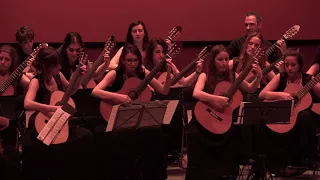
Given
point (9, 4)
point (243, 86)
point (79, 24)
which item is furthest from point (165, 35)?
point (243, 86)

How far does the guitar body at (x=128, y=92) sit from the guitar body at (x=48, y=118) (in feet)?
1.62

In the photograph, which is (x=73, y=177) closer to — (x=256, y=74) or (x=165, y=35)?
(x=256, y=74)

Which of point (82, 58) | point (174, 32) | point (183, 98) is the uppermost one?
point (174, 32)

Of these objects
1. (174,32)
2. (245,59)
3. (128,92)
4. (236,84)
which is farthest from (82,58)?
(245,59)

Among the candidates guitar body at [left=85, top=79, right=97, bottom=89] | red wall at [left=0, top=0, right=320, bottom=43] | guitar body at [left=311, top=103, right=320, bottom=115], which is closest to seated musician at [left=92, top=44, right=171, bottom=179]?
guitar body at [left=85, top=79, right=97, bottom=89]

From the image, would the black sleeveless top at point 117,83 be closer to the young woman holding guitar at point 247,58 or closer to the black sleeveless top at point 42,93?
the black sleeveless top at point 42,93

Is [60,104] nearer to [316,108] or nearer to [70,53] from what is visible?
[70,53]

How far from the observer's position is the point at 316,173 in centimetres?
716

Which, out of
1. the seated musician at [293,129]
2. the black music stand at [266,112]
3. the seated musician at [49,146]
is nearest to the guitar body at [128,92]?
the seated musician at [49,146]

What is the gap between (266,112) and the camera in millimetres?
5820

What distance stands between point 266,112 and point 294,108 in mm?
679

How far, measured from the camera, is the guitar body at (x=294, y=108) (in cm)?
640

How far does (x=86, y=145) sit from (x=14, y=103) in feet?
2.65

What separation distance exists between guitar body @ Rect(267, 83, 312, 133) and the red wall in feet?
10.4
